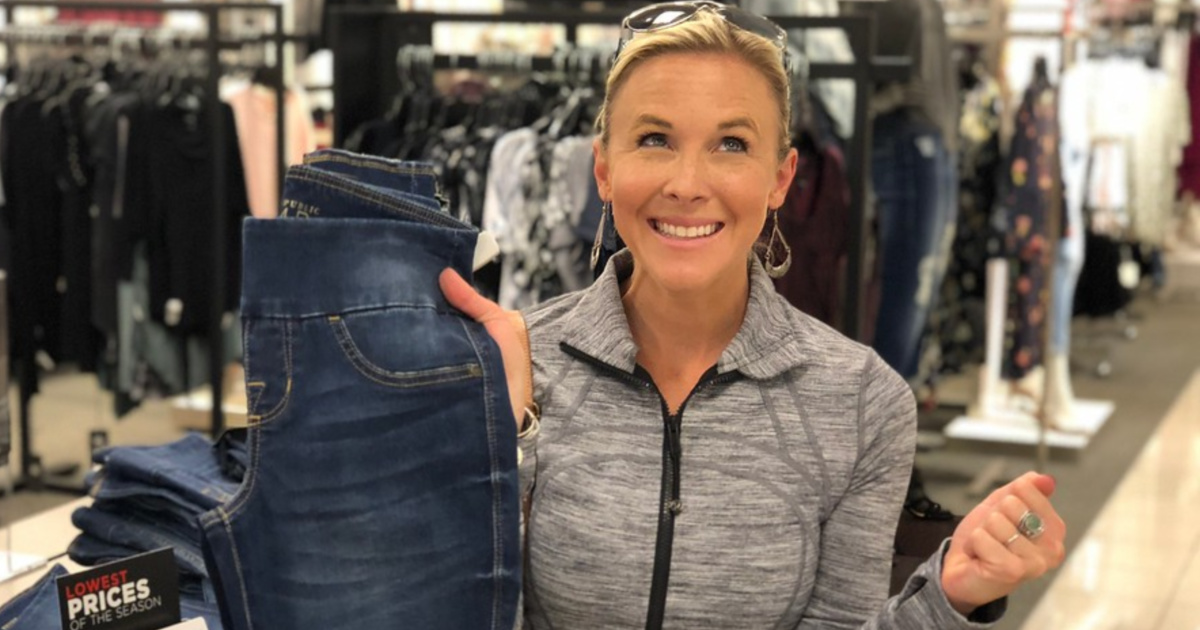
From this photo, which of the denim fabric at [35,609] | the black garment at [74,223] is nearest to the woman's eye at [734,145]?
the denim fabric at [35,609]

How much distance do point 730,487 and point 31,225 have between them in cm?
374

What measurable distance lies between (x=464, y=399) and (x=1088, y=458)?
5159mm

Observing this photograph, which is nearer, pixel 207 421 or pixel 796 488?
pixel 796 488

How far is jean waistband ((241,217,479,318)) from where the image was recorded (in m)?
1.26

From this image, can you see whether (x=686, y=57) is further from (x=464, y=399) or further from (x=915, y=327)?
(x=915, y=327)

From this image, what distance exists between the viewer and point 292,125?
16.4 ft

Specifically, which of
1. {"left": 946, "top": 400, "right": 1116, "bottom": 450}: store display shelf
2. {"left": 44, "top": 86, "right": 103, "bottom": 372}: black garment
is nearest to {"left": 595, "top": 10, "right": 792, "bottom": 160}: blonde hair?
{"left": 44, "top": 86, "right": 103, "bottom": 372}: black garment

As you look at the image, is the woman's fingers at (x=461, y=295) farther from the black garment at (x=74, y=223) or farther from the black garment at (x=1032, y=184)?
the black garment at (x=1032, y=184)

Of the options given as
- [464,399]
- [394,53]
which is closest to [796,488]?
[464,399]

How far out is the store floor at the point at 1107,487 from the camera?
429cm

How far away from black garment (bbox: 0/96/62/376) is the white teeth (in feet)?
11.7

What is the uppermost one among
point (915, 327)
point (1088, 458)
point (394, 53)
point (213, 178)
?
point (394, 53)

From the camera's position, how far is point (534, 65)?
409 centimetres

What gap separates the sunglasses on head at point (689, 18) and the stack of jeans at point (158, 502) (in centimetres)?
75
